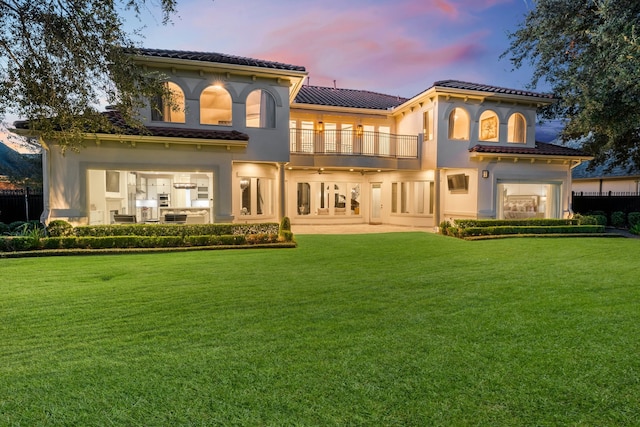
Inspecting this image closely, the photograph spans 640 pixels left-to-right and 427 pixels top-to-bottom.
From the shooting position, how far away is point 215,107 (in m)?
14.5

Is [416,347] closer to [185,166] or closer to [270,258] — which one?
[270,258]

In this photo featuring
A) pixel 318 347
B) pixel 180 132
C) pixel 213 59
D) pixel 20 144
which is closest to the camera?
pixel 318 347

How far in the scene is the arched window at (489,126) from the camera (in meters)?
17.5

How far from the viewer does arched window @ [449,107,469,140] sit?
16.9m

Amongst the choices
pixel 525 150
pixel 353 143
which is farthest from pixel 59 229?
pixel 525 150

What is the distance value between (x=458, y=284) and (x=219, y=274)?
180 inches

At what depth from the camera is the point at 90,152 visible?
12461mm

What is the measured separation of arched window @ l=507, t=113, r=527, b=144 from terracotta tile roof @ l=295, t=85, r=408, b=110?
6092 millimetres

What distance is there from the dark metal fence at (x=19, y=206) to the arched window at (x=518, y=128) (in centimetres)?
2118

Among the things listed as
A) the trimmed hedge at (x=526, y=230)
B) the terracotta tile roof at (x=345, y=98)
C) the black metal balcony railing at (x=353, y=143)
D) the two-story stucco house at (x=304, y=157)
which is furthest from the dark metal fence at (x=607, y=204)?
the terracotta tile roof at (x=345, y=98)

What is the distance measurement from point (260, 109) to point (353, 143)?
18.3 ft

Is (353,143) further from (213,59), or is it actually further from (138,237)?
(138,237)

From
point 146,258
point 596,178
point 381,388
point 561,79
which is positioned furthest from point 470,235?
point 596,178

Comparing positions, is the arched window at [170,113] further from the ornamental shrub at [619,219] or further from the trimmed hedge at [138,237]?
the ornamental shrub at [619,219]
